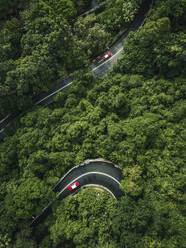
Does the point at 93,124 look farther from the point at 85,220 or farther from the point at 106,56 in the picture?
the point at 106,56

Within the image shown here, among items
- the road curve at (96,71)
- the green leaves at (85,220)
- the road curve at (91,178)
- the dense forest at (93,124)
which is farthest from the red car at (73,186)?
the road curve at (96,71)

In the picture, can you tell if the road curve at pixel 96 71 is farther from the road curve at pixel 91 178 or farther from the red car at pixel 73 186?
the red car at pixel 73 186

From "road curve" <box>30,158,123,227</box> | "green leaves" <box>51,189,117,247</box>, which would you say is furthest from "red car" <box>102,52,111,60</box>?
"green leaves" <box>51,189,117,247</box>

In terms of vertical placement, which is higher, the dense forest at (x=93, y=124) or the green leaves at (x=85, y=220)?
the dense forest at (x=93, y=124)

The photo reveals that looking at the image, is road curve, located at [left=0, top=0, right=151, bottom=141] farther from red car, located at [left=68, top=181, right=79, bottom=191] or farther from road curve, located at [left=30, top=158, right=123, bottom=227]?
red car, located at [left=68, top=181, right=79, bottom=191]

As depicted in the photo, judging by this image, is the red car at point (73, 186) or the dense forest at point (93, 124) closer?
the dense forest at point (93, 124)

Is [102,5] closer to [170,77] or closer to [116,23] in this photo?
[116,23]
